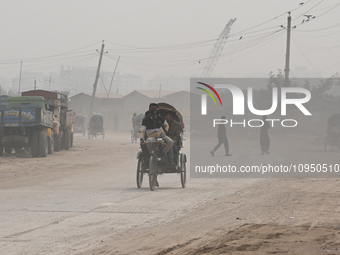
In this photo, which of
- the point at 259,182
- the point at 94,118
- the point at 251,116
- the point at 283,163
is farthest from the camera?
the point at 251,116

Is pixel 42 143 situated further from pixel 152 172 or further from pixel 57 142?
pixel 152 172

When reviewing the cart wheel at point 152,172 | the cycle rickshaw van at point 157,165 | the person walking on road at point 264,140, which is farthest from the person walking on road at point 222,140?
the cart wheel at point 152,172

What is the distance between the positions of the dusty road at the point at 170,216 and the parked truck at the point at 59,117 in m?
14.4

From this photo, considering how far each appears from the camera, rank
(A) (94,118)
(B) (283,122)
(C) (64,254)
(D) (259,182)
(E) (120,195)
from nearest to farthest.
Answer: (C) (64,254)
(E) (120,195)
(D) (259,182)
(B) (283,122)
(A) (94,118)

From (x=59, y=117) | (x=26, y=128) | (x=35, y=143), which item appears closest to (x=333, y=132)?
(x=59, y=117)

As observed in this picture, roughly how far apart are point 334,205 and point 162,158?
4.31m

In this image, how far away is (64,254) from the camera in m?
6.67

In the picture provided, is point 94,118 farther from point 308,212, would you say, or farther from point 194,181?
point 308,212

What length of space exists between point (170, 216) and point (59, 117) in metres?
23.4

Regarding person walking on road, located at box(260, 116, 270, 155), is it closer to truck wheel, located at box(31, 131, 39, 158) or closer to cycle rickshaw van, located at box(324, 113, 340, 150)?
cycle rickshaw van, located at box(324, 113, 340, 150)

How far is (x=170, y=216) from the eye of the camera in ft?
31.1

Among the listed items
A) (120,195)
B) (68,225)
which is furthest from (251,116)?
(68,225)

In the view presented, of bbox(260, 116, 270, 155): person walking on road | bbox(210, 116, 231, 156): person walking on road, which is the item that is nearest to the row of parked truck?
bbox(210, 116, 231, 156): person walking on road

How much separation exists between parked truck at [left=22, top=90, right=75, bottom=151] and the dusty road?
1436 centimetres
